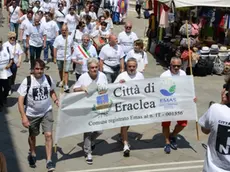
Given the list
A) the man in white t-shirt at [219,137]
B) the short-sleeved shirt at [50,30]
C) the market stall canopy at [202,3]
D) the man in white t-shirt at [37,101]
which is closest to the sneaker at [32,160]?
the man in white t-shirt at [37,101]

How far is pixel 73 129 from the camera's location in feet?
24.0

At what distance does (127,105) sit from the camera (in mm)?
7559

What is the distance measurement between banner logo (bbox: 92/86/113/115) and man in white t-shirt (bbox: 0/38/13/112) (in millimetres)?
3017

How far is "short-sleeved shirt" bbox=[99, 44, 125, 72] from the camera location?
31.6 ft

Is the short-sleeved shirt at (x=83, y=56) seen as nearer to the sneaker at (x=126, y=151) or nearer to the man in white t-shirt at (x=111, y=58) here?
the man in white t-shirt at (x=111, y=58)

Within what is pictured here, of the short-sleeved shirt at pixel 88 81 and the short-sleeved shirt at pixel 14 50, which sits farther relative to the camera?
the short-sleeved shirt at pixel 14 50

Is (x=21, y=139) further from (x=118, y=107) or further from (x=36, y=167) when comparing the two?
(x=118, y=107)

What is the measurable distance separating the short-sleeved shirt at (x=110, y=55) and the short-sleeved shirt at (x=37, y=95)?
2.94 meters

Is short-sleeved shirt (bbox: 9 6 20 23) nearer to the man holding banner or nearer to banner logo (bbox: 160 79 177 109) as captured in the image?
the man holding banner

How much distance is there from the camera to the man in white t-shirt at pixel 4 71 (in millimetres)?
9578

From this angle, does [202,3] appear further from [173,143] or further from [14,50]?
[173,143]

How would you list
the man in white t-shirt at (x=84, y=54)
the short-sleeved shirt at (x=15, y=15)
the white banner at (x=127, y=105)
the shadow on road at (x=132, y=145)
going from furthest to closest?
the short-sleeved shirt at (x=15, y=15) < the man in white t-shirt at (x=84, y=54) < the shadow on road at (x=132, y=145) < the white banner at (x=127, y=105)

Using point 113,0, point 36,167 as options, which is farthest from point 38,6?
point 36,167

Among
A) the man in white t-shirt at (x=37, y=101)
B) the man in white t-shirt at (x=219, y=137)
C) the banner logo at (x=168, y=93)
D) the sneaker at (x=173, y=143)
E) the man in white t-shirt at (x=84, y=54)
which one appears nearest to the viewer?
the man in white t-shirt at (x=219, y=137)
